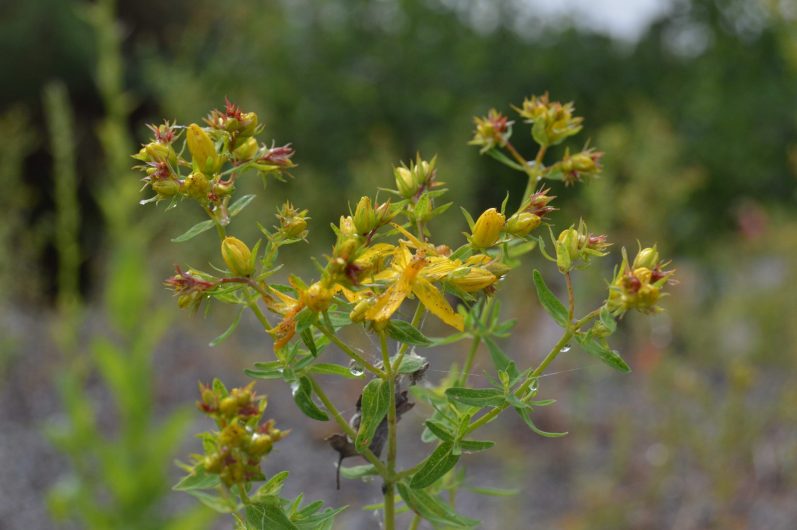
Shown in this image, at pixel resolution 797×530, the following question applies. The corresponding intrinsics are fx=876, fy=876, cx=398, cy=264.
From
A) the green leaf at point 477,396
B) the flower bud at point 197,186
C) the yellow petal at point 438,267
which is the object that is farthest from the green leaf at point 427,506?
the flower bud at point 197,186

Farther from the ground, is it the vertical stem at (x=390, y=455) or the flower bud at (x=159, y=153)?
the flower bud at (x=159, y=153)

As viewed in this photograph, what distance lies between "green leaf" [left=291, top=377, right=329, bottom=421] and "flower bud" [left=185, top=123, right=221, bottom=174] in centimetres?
21

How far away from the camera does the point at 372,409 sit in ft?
2.55

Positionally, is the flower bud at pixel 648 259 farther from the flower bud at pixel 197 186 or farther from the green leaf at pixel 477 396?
the flower bud at pixel 197 186

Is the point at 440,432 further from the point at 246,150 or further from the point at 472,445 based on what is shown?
the point at 246,150

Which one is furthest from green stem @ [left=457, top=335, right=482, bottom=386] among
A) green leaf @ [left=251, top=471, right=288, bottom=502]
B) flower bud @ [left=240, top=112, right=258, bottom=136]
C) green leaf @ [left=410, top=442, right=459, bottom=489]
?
flower bud @ [left=240, top=112, right=258, bottom=136]

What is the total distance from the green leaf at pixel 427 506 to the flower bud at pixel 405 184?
0.91ft

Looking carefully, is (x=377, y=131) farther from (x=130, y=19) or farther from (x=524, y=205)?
(x=524, y=205)

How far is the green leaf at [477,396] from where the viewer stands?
2.50ft

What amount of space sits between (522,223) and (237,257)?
25 cm

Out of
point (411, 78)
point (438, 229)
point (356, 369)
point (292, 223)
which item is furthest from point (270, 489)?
point (411, 78)

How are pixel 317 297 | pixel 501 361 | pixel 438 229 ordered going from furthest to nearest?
1. pixel 438 229
2. pixel 501 361
3. pixel 317 297

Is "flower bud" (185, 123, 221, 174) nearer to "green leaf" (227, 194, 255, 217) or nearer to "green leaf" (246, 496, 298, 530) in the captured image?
"green leaf" (227, 194, 255, 217)

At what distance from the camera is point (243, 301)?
782 millimetres
